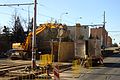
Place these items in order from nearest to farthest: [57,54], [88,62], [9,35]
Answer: [88,62] < [57,54] < [9,35]

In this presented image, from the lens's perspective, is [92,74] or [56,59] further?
[56,59]

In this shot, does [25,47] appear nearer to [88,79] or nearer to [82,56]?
[82,56]

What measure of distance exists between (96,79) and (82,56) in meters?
15.9

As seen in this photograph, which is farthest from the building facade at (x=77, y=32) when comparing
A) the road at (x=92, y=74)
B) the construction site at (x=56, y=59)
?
the road at (x=92, y=74)

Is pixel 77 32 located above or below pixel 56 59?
above

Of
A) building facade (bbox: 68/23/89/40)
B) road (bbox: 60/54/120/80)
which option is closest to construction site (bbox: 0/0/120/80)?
road (bbox: 60/54/120/80)

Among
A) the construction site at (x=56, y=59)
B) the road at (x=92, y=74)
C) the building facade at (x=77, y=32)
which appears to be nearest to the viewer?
the road at (x=92, y=74)

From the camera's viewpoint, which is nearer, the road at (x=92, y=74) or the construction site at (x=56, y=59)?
the road at (x=92, y=74)

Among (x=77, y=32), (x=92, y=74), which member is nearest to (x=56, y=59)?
(x=92, y=74)

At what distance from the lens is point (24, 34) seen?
3339 inches

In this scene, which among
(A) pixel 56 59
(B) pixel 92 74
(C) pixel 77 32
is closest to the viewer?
(B) pixel 92 74

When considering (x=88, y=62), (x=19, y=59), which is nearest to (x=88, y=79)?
(x=88, y=62)

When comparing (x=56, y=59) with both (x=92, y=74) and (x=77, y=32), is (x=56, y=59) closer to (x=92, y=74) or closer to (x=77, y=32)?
(x=92, y=74)

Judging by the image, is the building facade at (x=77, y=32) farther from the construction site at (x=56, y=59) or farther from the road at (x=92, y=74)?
the road at (x=92, y=74)
